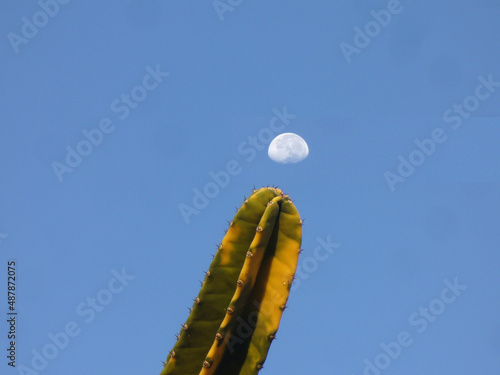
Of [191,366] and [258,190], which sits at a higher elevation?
[258,190]

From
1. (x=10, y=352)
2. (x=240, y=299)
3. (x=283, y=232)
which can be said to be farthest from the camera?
(x=10, y=352)

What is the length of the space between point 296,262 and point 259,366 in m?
1.16

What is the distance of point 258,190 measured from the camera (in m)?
7.38

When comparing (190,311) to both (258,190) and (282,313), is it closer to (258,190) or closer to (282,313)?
(282,313)

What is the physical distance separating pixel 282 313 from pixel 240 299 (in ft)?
1.65

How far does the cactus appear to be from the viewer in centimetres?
654

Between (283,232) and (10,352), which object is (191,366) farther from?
(10,352)

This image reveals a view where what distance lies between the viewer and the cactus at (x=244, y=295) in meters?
6.54

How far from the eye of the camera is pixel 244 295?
655 centimetres

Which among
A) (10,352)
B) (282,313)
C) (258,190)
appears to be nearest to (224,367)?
(282,313)

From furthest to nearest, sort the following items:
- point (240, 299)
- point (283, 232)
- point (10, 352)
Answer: point (10, 352) → point (283, 232) → point (240, 299)

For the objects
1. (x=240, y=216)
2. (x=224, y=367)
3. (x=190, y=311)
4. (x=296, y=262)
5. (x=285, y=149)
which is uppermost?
(x=285, y=149)

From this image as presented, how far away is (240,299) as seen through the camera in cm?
648

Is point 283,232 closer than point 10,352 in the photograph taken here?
Yes
